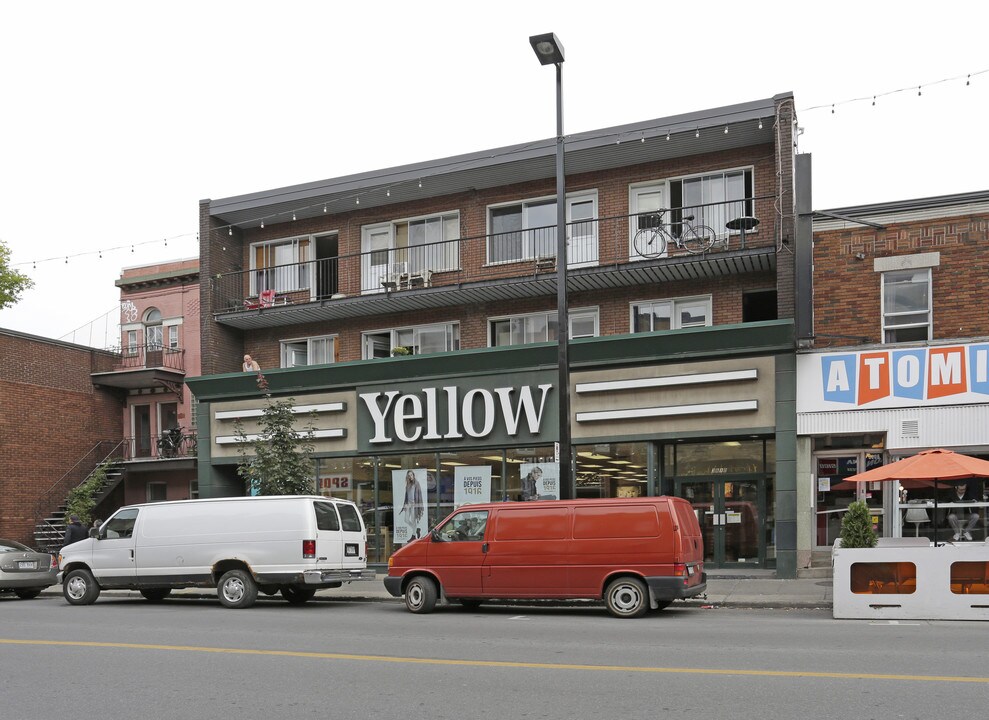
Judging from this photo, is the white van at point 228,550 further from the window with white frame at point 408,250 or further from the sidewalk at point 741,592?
the window with white frame at point 408,250

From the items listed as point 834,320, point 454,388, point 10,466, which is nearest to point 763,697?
point 834,320

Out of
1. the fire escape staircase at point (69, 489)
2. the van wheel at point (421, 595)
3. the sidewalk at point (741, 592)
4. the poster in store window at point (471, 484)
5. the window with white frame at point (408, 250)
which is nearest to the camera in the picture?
the van wheel at point (421, 595)

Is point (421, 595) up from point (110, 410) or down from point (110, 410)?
down

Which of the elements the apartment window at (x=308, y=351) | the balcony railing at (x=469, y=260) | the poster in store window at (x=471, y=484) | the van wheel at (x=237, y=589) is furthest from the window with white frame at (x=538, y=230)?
the van wheel at (x=237, y=589)

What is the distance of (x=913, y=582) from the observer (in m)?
13.5

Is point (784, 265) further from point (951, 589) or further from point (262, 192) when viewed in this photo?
point (262, 192)

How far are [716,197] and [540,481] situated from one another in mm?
7395

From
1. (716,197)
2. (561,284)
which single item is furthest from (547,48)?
(716,197)

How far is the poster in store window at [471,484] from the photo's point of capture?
21844 mm

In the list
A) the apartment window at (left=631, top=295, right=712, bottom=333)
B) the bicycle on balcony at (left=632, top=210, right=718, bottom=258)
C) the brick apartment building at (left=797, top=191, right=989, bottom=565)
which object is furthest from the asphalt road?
the bicycle on balcony at (left=632, top=210, right=718, bottom=258)

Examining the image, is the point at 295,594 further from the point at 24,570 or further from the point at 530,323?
the point at 530,323

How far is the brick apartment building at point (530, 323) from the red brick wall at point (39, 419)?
7.78m

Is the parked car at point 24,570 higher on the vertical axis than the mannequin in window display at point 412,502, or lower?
lower

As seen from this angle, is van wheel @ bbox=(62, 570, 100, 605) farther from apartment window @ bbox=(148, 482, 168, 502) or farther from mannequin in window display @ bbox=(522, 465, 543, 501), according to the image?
apartment window @ bbox=(148, 482, 168, 502)
